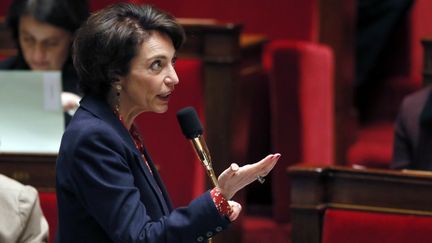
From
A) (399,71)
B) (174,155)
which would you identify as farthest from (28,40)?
(399,71)

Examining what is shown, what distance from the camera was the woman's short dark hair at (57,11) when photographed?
7.54ft

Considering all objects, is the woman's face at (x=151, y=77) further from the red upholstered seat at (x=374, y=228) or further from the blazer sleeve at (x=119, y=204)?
the red upholstered seat at (x=374, y=228)

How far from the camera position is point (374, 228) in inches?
64.5

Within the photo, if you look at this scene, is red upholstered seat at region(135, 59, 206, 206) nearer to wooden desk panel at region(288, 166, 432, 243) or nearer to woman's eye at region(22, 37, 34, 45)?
woman's eye at region(22, 37, 34, 45)

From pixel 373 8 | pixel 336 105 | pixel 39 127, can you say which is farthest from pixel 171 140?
pixel 373 8

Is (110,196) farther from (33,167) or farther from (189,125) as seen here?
(33,167)

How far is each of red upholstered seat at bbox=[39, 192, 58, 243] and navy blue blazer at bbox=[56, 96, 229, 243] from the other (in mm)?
612

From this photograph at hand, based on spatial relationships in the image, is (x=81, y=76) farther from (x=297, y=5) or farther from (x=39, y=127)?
(x=297, y=5)

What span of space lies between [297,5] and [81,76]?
1811 millimetres

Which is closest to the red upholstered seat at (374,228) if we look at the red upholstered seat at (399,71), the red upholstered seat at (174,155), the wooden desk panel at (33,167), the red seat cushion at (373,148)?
the wooden desk panel at (33,167)

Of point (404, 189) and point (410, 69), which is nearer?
point (404, 189)

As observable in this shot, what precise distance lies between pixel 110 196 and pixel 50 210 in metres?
0.73

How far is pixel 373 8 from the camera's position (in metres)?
3.02

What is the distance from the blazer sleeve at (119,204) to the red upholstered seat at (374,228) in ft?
1.68
